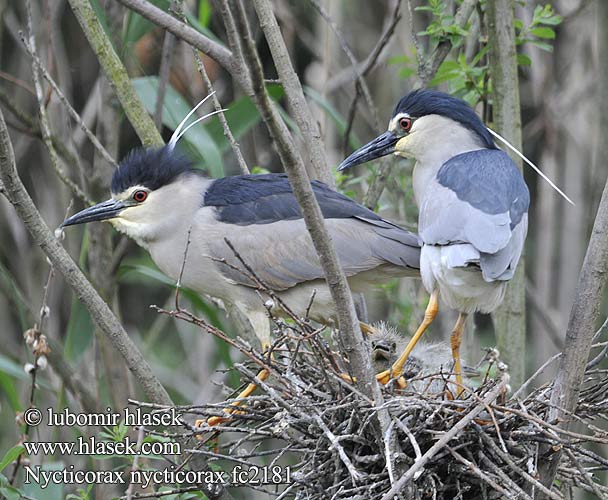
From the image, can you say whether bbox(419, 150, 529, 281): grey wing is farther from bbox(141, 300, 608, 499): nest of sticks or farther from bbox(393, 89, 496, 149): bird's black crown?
bbox(141, 300, 608, 499): nest of sticks

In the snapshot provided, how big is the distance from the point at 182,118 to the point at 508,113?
1081 mm

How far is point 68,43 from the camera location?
5.70 meters

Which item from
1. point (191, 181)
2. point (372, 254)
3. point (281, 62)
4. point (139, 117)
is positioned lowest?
point (372, 254)

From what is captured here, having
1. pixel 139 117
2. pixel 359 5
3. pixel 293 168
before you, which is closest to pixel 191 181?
pixel 139 117

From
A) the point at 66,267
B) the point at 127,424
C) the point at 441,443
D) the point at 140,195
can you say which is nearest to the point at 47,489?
the point at 127,424

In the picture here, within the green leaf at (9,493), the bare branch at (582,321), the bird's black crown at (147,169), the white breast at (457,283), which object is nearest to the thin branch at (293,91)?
the bird's black crown at (147,169)

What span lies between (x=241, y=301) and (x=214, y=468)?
616 millimetres

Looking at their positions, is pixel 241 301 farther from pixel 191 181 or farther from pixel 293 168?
pixel 293 168

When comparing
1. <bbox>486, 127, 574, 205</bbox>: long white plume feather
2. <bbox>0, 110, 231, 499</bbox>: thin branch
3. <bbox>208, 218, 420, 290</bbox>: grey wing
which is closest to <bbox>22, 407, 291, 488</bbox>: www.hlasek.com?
<bbox>0, 110, 231, 499</bbox>: thin branch

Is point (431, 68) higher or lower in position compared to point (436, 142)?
higher

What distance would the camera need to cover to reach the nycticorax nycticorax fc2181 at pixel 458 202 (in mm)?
2400

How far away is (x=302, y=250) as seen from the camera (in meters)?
2.89

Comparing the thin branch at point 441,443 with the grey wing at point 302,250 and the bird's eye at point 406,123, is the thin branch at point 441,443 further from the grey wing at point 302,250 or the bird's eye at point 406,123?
the bird's eye at point 406,123

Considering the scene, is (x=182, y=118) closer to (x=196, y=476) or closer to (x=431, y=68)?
(x=431, y=68)
